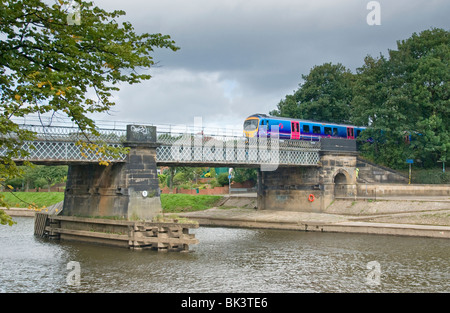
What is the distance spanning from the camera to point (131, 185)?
1224 inches

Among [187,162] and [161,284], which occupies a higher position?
[187,162]

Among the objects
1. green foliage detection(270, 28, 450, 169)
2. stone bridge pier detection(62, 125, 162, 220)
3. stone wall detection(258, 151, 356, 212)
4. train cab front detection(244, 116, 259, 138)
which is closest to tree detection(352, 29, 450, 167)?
green foliage detection(270, 28, 450, 169)

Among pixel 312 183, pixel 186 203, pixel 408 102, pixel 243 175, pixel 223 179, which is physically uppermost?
pixel 408 102

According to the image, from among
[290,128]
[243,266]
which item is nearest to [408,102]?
[290,128]

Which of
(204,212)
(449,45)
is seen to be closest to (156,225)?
(204,212)

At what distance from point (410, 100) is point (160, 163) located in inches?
1064

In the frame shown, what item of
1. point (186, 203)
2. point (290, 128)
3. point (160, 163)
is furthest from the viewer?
point (186, 203)

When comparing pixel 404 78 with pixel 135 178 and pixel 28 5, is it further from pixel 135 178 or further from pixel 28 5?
pixel 28 5

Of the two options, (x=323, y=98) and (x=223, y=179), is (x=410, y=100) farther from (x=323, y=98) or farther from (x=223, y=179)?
(x=223, y=179)

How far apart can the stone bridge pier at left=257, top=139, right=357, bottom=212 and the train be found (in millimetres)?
3827

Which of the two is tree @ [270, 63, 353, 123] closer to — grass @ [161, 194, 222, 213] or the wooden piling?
grass @ [161, 194, 222, 213]

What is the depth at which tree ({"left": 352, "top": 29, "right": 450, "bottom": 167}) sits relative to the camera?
4631cm

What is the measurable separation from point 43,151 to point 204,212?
81.9ft

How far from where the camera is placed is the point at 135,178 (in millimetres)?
31391
